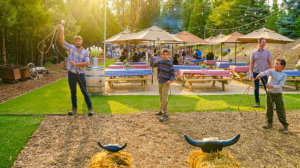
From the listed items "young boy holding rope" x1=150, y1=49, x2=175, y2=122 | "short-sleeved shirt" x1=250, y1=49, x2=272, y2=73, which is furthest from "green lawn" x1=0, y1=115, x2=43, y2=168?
"short-sleeved shirt" x1=250, y1=49, x2=272, y2=73

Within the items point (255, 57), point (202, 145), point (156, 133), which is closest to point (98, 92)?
point (156, 133)

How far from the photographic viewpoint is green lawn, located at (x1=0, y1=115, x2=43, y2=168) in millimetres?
4105

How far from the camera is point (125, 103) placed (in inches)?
322

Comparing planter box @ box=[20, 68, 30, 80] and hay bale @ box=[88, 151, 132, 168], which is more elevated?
planter box @ box=[20, 68, 30, 80]

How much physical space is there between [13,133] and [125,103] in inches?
143

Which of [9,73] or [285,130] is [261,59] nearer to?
[285,130]

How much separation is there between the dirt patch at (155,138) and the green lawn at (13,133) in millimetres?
131

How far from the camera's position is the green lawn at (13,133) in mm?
4105

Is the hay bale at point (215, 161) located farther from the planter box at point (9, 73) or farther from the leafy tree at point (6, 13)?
the leafy tree at point (6, 13)

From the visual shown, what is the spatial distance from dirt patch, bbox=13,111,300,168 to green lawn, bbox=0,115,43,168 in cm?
13

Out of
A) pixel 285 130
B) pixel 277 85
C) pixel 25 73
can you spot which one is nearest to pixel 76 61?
pixel 277 85

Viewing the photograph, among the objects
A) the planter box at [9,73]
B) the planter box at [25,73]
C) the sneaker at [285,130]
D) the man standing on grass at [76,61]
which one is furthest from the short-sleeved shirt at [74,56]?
the planter box at [25,73]

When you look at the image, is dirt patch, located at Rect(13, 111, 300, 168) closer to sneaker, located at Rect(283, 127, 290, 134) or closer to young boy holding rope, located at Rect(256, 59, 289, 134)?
sneaker, located at Rect(283, 127, 290, 134)

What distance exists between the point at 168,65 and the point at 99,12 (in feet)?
150
